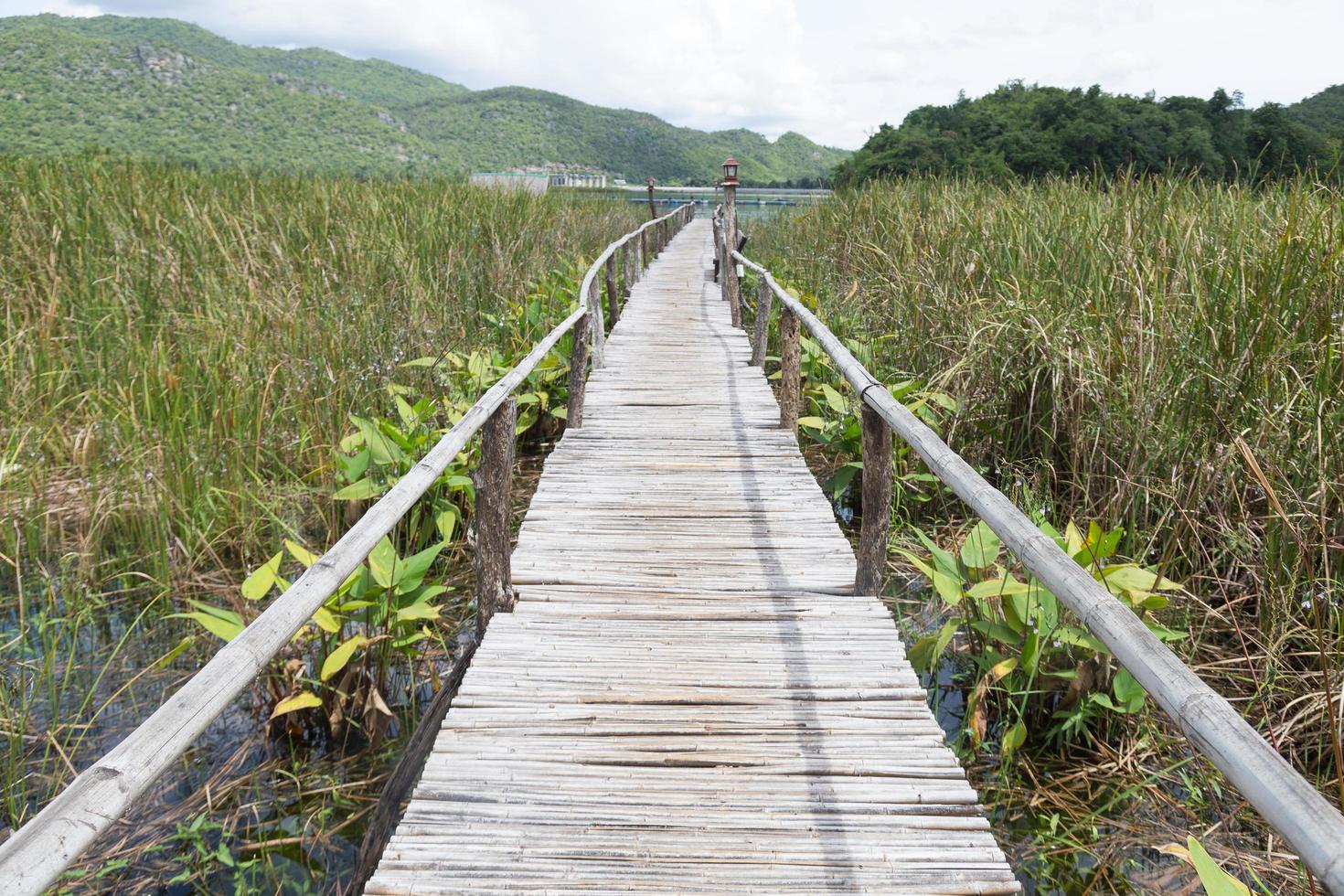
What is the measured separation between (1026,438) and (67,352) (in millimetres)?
5050

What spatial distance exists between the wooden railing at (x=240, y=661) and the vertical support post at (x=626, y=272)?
28.0 feet

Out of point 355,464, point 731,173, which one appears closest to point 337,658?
point 355,464

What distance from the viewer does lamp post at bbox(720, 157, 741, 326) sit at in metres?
9.55

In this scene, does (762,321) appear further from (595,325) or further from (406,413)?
(406,413)

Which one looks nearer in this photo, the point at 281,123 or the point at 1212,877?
the point at 1212,877

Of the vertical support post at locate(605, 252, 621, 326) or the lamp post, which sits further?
the lamp post

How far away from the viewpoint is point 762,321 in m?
6.92

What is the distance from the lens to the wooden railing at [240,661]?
903 millimetres

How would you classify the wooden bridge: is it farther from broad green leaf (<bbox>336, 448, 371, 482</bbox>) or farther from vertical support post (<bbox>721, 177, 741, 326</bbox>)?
vertical support post (<bbox>721, 177, 741, 326</bbox>)

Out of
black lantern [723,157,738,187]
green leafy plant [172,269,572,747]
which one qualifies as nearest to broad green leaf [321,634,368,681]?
green leafy plant [172,269,572,747]

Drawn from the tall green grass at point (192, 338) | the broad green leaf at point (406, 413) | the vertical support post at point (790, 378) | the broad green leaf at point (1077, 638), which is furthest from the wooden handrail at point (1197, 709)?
the vertical support post at point (790, 378)

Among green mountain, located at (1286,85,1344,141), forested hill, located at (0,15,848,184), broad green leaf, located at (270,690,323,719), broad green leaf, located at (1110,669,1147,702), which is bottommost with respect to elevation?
broad green leaf, located at (270,690,323,719)

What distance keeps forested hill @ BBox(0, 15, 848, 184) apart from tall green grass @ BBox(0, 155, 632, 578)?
13.8 ft

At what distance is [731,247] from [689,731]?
981 centimetres
